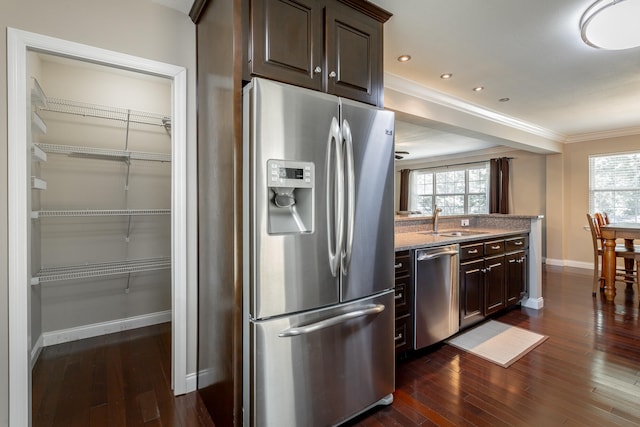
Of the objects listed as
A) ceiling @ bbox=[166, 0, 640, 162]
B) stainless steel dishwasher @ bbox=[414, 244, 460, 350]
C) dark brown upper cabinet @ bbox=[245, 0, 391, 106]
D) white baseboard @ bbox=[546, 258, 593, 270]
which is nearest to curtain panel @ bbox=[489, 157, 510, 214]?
white baseboard @ bbox=[546, 258, 593, 270]

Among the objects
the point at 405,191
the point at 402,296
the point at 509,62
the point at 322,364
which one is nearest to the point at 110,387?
the point at 322,364

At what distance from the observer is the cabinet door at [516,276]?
3.44m

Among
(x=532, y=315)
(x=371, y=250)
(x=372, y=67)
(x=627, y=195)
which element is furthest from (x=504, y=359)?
(x=627, y=195)

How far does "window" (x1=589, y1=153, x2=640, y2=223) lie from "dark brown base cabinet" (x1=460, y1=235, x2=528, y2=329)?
11.1ft

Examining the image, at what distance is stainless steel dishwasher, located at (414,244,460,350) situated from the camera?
245 cm

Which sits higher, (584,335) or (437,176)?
(437,176)

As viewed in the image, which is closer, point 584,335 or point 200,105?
point 200,105

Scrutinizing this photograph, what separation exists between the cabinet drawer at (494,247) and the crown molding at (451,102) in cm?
165

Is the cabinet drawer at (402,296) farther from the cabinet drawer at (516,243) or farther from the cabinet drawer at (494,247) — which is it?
the cabinet drawer at (516,243)

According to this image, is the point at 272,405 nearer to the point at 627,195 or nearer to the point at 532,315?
the point at 532,315

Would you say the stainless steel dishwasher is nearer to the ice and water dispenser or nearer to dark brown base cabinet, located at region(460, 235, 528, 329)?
dark brown base cabinet, located at region(460, 235, 528, 329)

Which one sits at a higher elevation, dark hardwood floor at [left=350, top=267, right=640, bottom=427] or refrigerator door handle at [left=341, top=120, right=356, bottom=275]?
refrigerator door handle at [left=341, top=120, right=356, bottom=275]

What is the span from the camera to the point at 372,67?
6.39 ft

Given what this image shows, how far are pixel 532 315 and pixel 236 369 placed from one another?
3.49 meters
